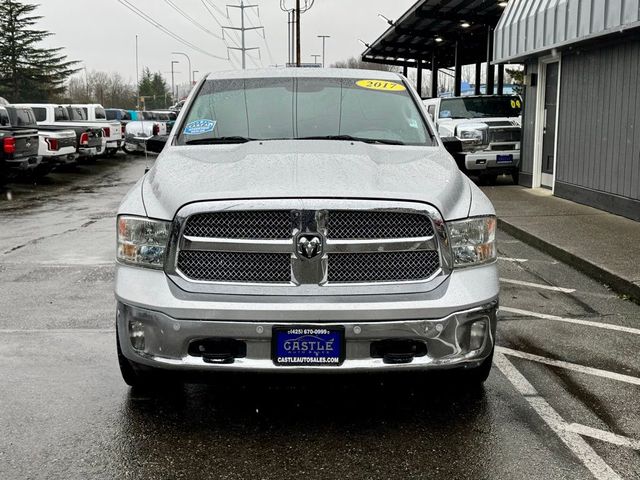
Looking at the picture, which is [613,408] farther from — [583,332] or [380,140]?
[380,140]

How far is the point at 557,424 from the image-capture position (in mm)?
4152

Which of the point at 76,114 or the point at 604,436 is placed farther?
the point at 76,114

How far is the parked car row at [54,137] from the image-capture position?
1767cm

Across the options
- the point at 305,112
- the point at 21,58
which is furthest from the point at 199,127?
the point at 21,58

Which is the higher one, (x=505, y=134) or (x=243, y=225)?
(x=505, y=134)

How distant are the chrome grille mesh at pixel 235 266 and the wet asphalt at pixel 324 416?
0.50 meters

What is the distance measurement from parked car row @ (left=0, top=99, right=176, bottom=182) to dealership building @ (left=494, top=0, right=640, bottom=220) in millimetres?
7923

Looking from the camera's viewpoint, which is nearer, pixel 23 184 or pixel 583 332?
pixel 583 332

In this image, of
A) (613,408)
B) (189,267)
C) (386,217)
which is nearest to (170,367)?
(189,267)

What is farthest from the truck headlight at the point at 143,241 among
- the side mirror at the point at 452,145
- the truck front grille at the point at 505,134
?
the truck front grille at the point at 505,134

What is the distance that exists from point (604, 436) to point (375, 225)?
5.33 ft

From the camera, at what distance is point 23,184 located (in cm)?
2025

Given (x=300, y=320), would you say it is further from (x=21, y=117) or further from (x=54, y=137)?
(x=21, y=117)

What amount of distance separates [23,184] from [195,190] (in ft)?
58.6
